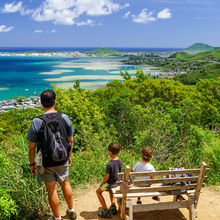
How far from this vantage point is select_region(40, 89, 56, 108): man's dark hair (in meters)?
3.26

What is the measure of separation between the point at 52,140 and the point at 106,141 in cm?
610

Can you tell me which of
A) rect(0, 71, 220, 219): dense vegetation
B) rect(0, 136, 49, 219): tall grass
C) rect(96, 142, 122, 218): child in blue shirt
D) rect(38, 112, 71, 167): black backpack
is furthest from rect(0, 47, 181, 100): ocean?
rect(38, 112, 71, 167): black backpack

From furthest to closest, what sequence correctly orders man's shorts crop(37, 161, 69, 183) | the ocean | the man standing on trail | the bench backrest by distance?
the ocean, the bench backrest, man's shorts crop(37, 161, 69, 183), the man standing on trail

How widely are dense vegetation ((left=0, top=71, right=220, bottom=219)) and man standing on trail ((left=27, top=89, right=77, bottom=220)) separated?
0.58 metres

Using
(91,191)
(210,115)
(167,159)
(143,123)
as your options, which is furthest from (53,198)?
(210,115)

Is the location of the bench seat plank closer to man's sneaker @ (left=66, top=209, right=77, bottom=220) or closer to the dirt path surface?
the dirt path surface

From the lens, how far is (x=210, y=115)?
14.5 m

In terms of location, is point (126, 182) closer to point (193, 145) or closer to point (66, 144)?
point (66, 144)

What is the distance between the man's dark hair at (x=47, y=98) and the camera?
3.26 meters

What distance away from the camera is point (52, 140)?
3227mm

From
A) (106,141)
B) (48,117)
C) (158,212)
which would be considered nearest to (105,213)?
(158,212)

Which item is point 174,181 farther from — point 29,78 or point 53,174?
point 29,78

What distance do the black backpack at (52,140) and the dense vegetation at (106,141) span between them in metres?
0.77

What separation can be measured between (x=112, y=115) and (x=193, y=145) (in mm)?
5086
